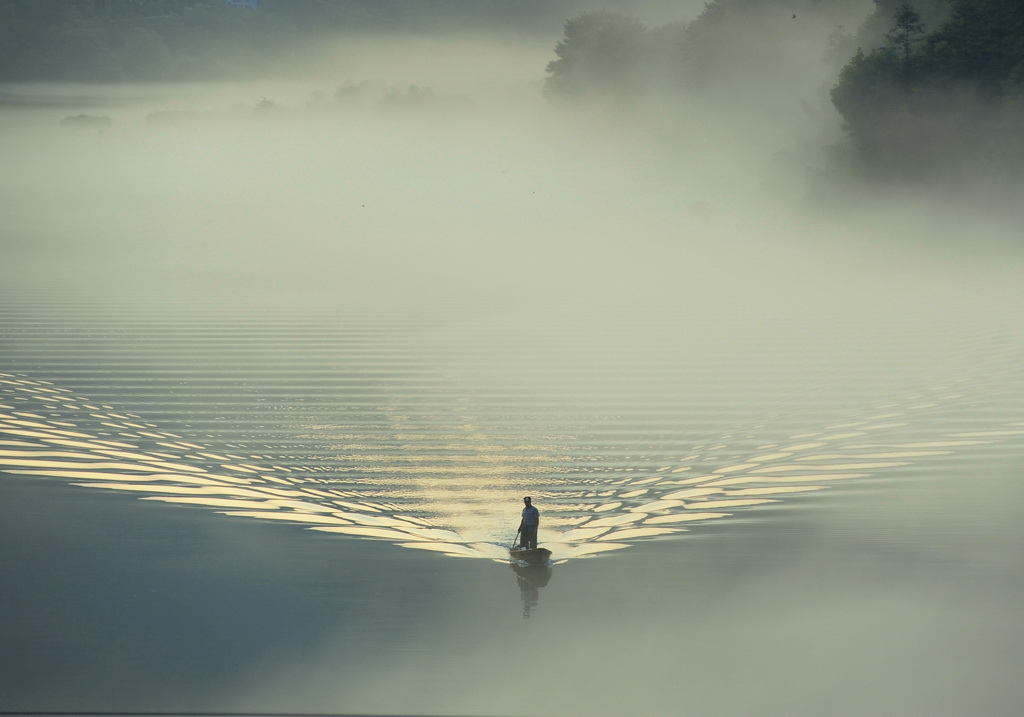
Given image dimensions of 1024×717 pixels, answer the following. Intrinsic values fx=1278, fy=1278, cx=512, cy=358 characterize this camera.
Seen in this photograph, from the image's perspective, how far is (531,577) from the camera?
2395 cm

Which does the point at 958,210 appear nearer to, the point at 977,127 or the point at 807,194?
the point at 977,127

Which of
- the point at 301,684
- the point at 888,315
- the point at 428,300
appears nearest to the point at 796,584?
the point at 301,684

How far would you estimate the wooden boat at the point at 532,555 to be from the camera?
23.9 meters

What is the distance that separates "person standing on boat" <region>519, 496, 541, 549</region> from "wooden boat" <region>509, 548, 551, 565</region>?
23 cm

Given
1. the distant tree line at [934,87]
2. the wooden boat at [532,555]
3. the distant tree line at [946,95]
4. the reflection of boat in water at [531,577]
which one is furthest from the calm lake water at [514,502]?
the distant tree line at [934,87]

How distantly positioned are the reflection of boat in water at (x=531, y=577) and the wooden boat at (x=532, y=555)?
0.04 meters

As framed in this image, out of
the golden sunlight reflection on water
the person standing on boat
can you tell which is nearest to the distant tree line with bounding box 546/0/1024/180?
the golden sunlight reflection on water

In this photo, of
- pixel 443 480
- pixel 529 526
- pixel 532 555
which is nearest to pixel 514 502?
pixel 443 480

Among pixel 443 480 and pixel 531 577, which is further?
pixel 443 480

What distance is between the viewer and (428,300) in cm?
5894

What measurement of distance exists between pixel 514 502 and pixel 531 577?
4.11m

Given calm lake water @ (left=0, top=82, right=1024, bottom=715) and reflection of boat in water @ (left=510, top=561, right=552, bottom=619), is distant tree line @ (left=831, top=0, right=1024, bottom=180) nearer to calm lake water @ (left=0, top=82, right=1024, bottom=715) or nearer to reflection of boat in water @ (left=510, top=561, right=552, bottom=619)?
calm lake water @ (left=0, top=82, right=1024, bottom=715)

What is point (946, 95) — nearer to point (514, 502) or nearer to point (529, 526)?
point (514, 502)

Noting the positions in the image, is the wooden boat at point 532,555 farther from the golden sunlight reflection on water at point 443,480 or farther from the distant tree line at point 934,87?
the distant tree line at point 934,87
